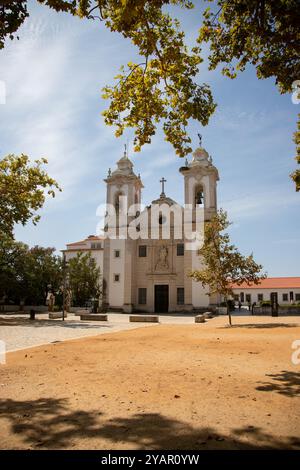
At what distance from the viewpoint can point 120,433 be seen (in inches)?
147

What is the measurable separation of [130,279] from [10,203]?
1921 cm

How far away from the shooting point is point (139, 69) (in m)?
8.73

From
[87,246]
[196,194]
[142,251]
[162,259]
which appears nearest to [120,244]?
[142,251]

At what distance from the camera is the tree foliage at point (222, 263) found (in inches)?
816

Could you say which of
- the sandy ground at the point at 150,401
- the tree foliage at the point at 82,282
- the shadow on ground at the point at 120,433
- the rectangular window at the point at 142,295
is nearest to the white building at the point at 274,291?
the rectangular window at the point at 142,295

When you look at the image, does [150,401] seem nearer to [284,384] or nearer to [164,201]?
[284,384]

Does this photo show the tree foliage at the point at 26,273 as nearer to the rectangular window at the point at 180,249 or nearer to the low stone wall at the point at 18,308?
the low stone wall at the point at 18,308

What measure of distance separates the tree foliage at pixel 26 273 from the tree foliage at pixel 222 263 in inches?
958

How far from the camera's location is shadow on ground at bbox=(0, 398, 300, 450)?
3.45m

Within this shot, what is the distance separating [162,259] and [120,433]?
37.2 meters

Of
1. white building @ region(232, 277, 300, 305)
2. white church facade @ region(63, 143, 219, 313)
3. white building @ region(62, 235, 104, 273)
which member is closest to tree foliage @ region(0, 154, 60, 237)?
white church facade @ region(63, 143, 219, 313)

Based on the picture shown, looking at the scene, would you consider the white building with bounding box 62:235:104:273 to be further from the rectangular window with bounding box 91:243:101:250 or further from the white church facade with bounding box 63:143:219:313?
the white church facade with bounding box 63:143:219:313
